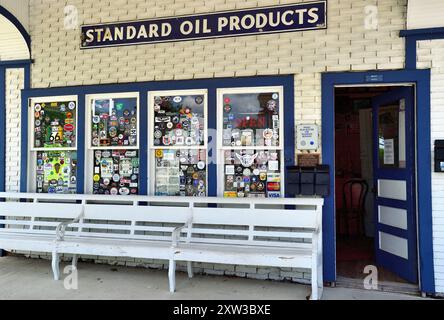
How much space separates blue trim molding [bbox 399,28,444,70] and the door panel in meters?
0.30

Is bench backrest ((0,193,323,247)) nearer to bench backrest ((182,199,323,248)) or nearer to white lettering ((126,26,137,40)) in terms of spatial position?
bench backrest ((182,199,323,248))

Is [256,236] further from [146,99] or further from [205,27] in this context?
[205,27]

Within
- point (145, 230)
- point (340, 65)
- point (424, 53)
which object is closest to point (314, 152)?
point (340, 65)

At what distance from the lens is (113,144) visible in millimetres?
5262

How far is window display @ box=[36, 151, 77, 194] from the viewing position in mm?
5445

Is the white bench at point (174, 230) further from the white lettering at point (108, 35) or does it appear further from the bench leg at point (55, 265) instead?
the white lettering at point (108, 35)

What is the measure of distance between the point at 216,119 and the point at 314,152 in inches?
50.9

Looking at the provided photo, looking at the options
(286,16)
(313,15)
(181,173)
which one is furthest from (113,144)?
(313,15)

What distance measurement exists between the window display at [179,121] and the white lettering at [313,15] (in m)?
1.63

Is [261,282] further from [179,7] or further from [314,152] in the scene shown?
[179,7]

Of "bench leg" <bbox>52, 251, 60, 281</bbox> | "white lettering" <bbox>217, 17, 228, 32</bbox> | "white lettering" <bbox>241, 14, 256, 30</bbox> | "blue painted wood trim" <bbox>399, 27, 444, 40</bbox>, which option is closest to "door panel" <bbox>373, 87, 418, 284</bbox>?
"blue painted wood trim" <bbox>399, 27, 444, 40</bbox>

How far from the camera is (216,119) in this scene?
4.83 meters

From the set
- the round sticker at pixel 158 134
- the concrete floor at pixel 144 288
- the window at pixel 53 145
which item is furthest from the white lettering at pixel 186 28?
the concrete floor at pixel 144 288

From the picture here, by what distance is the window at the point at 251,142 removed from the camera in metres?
4.70
